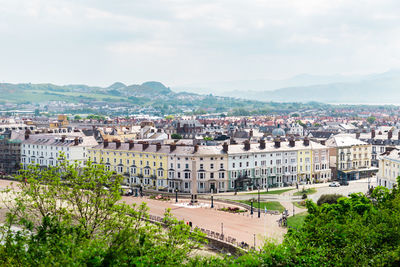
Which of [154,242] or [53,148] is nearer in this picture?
[154,242]

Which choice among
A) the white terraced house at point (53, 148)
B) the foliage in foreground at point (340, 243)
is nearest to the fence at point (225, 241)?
the foliage in foreground at point (340, 243)

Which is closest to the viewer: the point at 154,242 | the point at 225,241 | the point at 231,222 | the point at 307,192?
the point at 154,242

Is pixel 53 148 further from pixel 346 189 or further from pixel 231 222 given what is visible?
pixel 346 189

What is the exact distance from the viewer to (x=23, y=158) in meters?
125

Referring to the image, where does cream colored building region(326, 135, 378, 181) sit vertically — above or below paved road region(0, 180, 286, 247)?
above

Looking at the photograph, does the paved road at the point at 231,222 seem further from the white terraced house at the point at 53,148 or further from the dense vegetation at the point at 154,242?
the white terraced house at the point at 53,148

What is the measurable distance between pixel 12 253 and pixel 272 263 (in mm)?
16365

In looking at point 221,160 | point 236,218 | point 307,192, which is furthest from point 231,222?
point 307,192

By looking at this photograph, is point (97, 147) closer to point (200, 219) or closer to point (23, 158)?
point (23, 158)

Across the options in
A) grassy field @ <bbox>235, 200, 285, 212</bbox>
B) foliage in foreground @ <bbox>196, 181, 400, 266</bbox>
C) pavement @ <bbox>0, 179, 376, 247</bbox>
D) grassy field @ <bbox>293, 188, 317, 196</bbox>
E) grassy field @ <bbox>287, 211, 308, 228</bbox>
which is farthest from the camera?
grassy field @ <bbox>293, 188, 317, 196</bbox>

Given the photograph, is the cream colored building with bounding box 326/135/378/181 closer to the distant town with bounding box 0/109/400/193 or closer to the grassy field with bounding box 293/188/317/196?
the distant town with bounding box 0/109/400/193

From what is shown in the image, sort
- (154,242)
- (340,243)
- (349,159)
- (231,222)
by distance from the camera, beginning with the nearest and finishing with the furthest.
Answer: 1. (154,242)
2. (340,243)
3. (231,222)
4. (349,159)

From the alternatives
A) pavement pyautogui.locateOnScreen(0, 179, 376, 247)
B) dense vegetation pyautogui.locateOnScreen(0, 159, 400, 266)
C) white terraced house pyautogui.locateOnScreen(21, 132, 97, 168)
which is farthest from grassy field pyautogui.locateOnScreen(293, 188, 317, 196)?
white terraced house pyautogui.locateOnScreen(21, 132, 97, 168)

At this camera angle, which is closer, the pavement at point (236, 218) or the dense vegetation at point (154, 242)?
the dense vegetation at point (154, 242)
